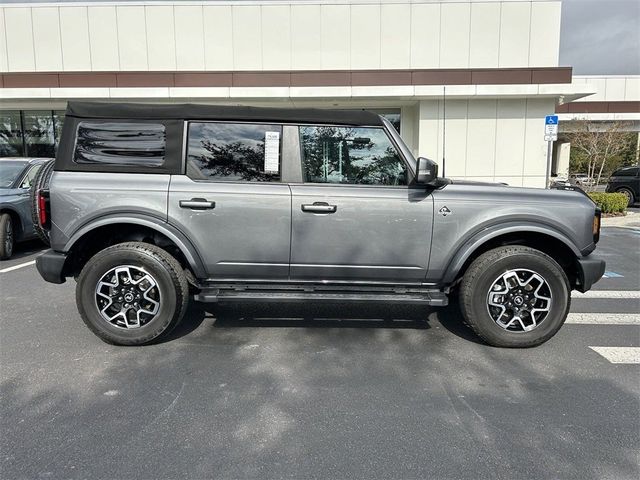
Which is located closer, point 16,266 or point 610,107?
point 16,266

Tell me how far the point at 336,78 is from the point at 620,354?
1163 cm

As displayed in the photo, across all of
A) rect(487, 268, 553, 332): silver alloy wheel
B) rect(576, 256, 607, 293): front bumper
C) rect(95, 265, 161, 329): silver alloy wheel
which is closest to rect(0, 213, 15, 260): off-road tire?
rect(95, 265, 161, 329): silver alloy wheel

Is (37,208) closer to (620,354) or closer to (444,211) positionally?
(444,211)

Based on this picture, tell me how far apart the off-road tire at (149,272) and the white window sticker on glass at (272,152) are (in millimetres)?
1189

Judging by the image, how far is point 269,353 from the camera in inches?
152

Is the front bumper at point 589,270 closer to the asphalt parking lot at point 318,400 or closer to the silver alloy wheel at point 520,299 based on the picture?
the silver alloy wheel at point 520,299

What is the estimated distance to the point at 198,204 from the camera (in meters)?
3.86

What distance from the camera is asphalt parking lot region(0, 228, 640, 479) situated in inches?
97.4

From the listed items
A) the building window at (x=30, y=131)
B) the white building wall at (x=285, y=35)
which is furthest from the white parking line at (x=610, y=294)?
the building window at (x=30, y=131)

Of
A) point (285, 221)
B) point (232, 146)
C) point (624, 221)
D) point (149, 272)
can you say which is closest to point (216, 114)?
point (232, 146)

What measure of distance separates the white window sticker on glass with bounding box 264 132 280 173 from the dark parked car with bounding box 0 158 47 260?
513 cm

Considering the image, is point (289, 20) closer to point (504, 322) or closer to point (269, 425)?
point (504, 322)

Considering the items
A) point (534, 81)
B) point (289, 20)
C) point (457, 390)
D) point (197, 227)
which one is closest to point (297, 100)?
point (289, 20)

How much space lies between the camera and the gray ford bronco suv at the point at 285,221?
12.7ft
